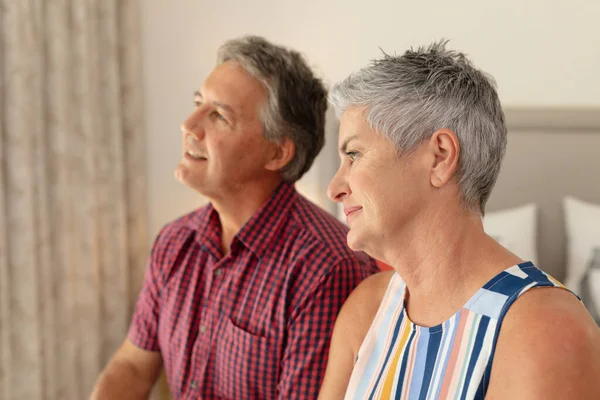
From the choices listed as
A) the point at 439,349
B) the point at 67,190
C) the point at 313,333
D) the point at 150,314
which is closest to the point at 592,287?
the point at 313,333

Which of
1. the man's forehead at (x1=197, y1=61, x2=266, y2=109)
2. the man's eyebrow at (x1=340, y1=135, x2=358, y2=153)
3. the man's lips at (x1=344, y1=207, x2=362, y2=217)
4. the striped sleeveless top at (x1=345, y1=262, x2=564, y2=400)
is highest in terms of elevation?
the man's forehead at (x1=197, y1=61, x2=266, y2=109)

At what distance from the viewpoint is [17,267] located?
2436 millimetres

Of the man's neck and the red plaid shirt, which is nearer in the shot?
the red plaid shirt

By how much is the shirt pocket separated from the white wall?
47.6 inches

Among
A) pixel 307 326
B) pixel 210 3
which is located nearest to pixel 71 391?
pixel 307 326

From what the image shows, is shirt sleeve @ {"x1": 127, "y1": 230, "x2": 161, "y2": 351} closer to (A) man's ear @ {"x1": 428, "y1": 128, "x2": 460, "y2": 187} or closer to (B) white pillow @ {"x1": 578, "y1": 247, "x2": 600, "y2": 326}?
(A) man's ear @ {"x1": 428, "y1": 128, "x2": 460, "y2": 187}

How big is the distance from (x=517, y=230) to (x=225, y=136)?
112 centimetres

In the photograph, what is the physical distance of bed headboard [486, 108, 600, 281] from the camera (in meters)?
2.46

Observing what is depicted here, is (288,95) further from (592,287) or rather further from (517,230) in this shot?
(592,287)

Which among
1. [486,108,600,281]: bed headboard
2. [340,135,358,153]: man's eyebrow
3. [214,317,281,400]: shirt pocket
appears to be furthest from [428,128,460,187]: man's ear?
[486,108,600,281]: bed headboard

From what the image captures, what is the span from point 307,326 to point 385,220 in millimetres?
539

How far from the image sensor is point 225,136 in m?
1.82

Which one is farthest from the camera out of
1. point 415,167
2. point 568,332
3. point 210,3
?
point 210,3

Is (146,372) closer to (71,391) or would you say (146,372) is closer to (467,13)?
(71,391)
